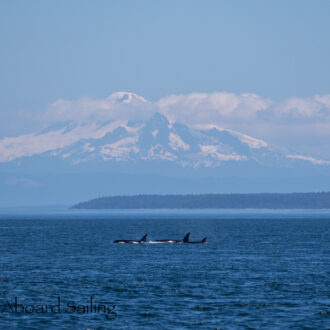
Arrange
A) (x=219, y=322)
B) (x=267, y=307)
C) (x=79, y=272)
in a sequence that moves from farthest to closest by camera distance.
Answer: (x=79, y=272) → (x=267, y=307) → (x=219, y=322)

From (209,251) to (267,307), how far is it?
52159mm

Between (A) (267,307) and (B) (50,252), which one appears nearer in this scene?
(A) (267,307)

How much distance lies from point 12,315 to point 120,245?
68386 mm

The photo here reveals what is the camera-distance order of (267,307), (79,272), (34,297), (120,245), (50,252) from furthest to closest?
(120,245) → (50,252) → (79,272) → (34,297) → (267,307)

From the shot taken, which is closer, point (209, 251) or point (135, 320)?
point (135, 320)

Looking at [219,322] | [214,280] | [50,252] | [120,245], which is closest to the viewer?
[219,322]

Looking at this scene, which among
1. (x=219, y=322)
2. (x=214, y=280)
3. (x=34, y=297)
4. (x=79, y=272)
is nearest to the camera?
(x=219, y=322)

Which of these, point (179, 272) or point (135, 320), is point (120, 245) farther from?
point (135, 320)

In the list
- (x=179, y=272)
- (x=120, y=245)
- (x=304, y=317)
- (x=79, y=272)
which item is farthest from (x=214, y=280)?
(x=120, y=245)

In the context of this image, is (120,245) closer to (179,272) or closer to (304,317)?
(179,272)

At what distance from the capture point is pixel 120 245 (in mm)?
122875

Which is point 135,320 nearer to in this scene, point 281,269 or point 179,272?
point 179,272

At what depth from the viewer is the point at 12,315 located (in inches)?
2149

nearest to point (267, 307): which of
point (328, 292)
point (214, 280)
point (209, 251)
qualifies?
point (328, 292)
